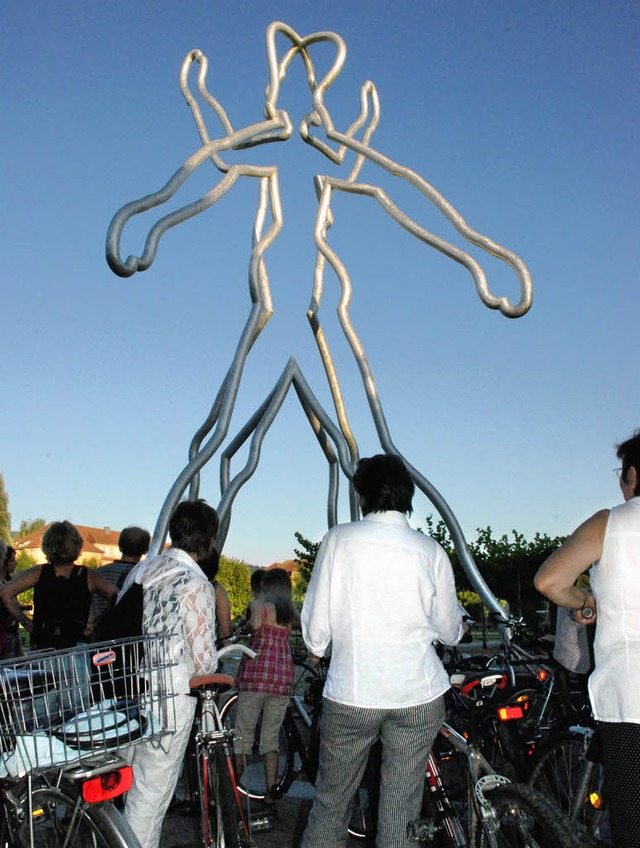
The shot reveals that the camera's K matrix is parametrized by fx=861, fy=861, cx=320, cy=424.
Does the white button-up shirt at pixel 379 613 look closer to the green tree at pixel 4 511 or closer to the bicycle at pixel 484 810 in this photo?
the bicycle at pixel 484 810

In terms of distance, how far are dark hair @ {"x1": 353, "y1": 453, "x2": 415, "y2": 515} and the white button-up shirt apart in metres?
0.06

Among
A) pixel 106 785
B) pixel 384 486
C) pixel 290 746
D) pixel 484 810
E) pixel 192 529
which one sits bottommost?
pixel 290 746

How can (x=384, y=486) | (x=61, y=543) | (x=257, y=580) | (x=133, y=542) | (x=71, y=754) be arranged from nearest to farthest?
(x=71, y=754), (x=384, y=486), (x=61, y=543), (x=133, y=542), (x=257, y=580)

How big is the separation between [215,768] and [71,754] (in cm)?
90

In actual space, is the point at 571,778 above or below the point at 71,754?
below

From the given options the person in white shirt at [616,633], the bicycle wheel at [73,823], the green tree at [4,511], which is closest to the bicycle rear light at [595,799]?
the person in white shirt at [616,633]

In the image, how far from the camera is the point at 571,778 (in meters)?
3.51

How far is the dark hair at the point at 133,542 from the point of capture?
5.35m

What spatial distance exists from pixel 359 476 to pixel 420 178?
497 cm

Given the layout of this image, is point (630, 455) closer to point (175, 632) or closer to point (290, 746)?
point (175, 632)

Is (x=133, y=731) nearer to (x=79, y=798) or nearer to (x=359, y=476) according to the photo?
(x=79, y=798)

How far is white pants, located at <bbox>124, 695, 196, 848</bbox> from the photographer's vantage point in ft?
9.95

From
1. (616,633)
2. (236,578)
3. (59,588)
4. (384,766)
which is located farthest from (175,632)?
(236,578)

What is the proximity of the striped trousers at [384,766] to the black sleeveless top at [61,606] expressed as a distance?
6.26 feet
